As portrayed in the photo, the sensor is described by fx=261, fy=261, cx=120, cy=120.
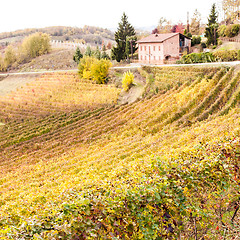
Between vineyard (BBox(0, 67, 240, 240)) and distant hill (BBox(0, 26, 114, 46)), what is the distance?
84716 mm

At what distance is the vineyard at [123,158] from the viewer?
4449 millimetres

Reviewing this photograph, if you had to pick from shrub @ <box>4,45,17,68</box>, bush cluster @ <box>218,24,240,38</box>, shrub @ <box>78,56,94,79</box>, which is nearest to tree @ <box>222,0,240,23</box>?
bush cluster @ <box>218,24,240,38</box>

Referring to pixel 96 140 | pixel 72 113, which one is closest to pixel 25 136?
pixel 72 113

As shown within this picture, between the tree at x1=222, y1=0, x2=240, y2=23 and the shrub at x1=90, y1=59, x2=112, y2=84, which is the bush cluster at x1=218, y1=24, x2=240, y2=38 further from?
the shrub at x1=90, y1=59, x2=112, y2=84

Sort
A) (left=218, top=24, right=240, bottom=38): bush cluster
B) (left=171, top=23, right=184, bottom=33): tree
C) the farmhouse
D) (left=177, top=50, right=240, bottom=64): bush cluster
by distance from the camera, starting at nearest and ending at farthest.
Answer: (left=177, top=50, right=240, bottom=64): bush cluster < the farmhouse < (left=218, top=24, right=240, bottom=38): bush cluster < (left=171, top=23, right=184, bottom=33): tree

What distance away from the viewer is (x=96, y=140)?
73.1 ft

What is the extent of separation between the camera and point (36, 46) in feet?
240

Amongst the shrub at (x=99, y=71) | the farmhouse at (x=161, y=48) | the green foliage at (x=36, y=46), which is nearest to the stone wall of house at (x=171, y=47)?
the farmhouse at (x=161, y=48)

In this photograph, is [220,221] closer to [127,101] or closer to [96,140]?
[96,140]

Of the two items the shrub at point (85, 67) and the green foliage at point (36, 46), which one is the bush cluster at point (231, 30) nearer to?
the shrub at point (85, 67)

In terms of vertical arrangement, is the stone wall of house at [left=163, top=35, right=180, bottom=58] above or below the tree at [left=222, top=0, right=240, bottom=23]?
below

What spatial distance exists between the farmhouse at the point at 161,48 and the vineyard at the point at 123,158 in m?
7.77

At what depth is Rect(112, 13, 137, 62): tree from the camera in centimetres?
4844

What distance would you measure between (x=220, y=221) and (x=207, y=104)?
53.9 ft
